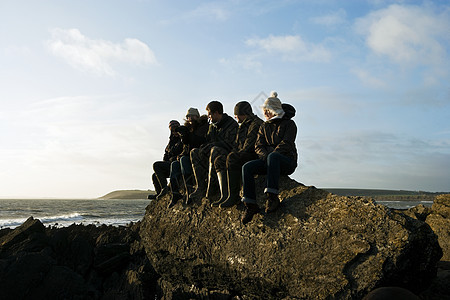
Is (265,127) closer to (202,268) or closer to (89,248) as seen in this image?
(202,268)

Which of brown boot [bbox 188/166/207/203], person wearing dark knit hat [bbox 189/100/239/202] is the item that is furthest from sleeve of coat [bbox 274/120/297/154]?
brown boot [bbox 188/166/207/203]

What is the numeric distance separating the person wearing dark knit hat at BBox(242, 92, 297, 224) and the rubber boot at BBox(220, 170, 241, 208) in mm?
467

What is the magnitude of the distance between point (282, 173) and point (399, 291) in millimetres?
2337

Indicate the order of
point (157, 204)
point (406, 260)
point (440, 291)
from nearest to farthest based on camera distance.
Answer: point (406, 260) < point (440, 291) < point (157, 204)

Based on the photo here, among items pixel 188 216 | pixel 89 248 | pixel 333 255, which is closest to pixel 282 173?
pixel 333 255

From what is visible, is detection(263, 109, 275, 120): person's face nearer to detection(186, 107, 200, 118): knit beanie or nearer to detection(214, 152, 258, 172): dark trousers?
detection(214, 152, 258, 172): dark trousers

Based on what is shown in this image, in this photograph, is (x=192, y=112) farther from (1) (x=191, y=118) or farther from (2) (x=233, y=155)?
(2) (x=233, y=155)

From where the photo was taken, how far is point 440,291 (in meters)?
5.53

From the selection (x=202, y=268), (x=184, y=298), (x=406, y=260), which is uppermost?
(x=406, y=260)

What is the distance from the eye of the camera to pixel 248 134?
6.09m

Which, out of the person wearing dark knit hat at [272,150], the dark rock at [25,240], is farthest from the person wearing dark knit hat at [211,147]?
the dark rock at [25,240]

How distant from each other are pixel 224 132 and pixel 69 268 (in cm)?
447

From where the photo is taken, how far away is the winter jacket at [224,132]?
667cm

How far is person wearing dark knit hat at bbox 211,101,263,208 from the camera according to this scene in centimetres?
603
